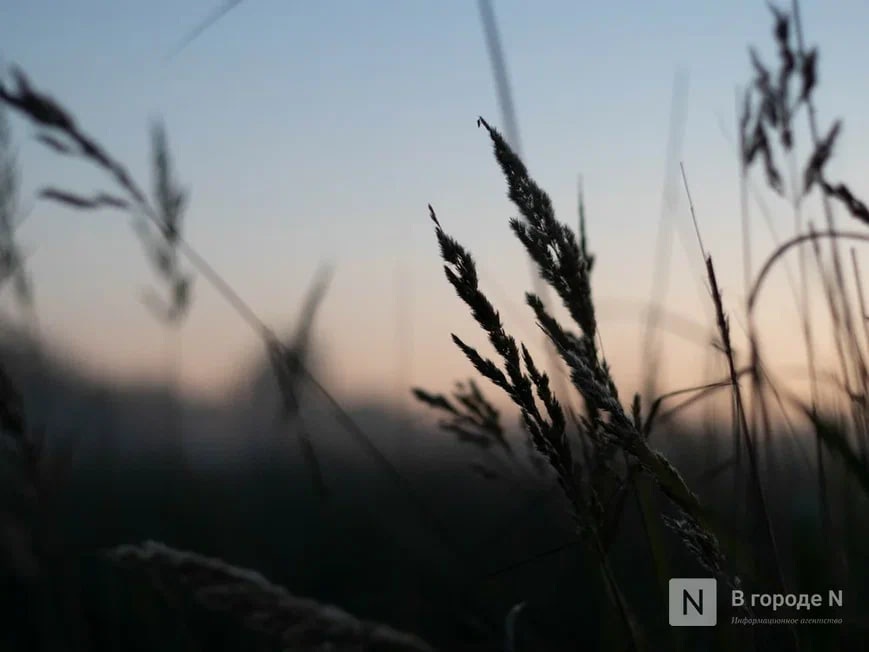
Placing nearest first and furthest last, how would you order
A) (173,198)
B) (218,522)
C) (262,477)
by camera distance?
(173,198) < (218,522) < (262,477)

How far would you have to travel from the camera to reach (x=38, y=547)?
5.04 ft

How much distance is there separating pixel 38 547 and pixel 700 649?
1.01m

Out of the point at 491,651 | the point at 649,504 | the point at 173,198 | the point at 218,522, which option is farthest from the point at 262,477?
the point at 649,504

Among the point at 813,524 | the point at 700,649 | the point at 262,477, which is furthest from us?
the point at 262,477

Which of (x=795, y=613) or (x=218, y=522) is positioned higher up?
(x=218, y=522)

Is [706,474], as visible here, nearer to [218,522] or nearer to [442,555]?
[442,555]

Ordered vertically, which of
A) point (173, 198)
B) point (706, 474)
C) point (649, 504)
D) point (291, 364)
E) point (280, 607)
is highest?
point (173, 198)

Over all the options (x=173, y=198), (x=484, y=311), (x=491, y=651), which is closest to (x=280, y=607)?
(x=484, y=311)

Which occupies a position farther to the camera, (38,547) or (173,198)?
(173,198)

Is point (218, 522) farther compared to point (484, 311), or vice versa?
point (218, 522)

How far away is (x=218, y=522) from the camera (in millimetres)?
2164

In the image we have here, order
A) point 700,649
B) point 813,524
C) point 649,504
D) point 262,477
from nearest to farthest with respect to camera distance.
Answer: point 813,524 < point 649,504 < point 700,649 < point 262,477

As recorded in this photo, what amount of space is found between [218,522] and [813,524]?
1694mm

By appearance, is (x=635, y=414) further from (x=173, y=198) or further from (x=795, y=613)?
(x=173, y=198)
